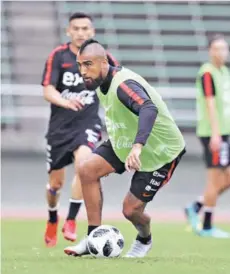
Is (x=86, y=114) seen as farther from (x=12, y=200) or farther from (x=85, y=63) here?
(x=12, y=200)

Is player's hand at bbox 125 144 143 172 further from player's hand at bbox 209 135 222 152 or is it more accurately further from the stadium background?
the stadium background

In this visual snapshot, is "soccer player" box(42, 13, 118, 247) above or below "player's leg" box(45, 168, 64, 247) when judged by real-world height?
above

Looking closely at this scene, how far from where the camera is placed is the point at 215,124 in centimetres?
1095

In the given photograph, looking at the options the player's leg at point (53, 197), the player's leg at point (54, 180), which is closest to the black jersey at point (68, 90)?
the player's leg at point (54, 180)

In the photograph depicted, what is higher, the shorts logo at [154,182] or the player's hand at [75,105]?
the player's hand at [75,105]

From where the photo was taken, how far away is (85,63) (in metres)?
7.18

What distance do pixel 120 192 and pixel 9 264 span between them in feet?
31.2

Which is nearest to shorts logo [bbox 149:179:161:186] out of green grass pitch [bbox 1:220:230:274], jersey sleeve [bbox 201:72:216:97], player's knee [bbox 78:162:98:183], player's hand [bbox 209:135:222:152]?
player's knee [bbox 78:162:98:183]

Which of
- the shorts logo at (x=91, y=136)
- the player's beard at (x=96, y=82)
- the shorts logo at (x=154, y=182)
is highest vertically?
the player's beard at (x=96, y=82)

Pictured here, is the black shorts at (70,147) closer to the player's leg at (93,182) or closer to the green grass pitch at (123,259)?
Result: the green grass pitch at (123,259)

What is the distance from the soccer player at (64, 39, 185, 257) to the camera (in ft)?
23.5

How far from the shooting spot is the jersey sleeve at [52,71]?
9594 mm

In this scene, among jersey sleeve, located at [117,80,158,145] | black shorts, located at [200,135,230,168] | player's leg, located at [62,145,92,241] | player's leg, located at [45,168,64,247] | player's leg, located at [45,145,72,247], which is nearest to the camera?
jersey sleeve, located at [117,80,158,145]

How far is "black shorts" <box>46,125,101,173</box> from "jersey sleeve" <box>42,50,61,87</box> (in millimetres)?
616
